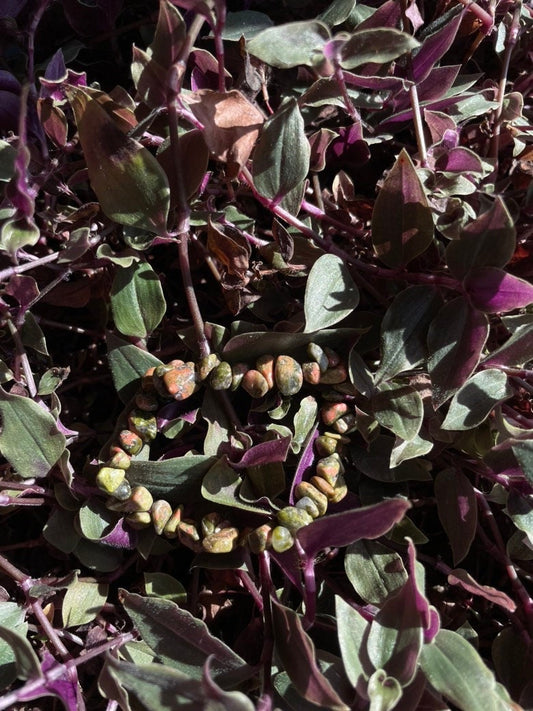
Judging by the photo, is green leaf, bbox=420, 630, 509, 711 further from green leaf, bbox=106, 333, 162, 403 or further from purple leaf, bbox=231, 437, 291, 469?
green leaf, bbox=106, 333, 162, 403

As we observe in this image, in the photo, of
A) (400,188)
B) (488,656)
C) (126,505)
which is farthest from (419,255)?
(488,656)

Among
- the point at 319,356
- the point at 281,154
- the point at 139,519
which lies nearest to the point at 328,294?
the point at 319,356

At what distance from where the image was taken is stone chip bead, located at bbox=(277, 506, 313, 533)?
855 millimetres

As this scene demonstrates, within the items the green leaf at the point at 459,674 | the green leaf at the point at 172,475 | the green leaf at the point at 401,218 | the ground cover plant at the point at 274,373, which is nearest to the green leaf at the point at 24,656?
the ground cover plant at the point at 274,373

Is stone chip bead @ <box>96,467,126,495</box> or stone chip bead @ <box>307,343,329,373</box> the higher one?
stone chip bead @ <box>307,343,329,373</box>

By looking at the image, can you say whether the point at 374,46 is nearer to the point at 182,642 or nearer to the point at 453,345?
the point at 453,345

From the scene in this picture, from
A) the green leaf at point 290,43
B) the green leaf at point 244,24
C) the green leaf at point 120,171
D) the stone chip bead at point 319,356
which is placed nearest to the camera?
the green leaf at point 290,43

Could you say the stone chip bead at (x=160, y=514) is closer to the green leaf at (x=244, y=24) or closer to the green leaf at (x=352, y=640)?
the green leaf at (x=352, y=640)

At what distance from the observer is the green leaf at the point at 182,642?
848 mm

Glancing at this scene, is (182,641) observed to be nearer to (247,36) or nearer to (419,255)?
(419,255)

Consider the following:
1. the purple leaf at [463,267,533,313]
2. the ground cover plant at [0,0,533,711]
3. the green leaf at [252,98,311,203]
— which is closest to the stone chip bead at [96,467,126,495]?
the ground cover plant at [0,0,533,711]

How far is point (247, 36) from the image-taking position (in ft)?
3.44

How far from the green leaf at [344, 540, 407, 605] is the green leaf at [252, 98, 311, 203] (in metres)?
0.51

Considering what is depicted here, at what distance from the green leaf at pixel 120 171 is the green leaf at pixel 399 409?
375mm
